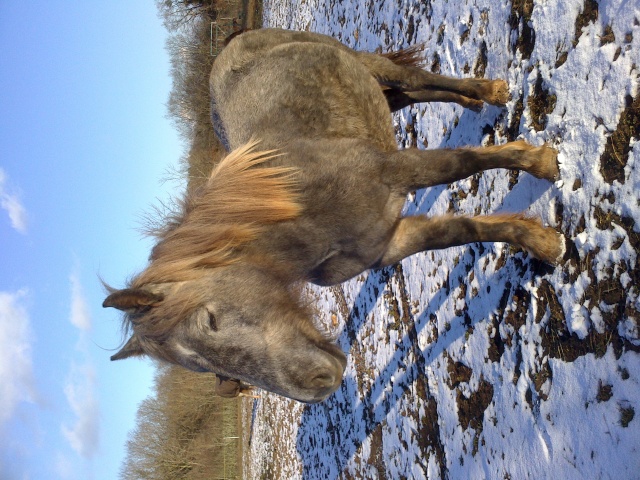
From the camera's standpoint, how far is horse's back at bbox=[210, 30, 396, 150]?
337 cm

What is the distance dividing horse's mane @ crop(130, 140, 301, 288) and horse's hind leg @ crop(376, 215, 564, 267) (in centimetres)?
87

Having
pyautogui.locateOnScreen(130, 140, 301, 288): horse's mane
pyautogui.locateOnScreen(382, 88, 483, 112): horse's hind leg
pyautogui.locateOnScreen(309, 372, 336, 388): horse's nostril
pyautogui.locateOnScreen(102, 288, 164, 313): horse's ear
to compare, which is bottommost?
pyautogui.locateOnScreen(309, 372, 336, 388): horse's nostril

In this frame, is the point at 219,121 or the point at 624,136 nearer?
the point at 624,136

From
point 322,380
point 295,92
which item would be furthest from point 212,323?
point 295,92

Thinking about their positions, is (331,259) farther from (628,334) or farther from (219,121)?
(219,121)

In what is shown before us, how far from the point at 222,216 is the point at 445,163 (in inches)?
57.8

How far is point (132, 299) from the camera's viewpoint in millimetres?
2436

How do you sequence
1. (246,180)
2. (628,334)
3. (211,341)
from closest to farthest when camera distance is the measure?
1. (211,341)
2. (628,334)
3. (246,180)

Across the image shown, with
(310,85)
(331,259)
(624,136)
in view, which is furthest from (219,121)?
(624,136)

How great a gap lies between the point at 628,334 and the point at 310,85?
2.69 meters

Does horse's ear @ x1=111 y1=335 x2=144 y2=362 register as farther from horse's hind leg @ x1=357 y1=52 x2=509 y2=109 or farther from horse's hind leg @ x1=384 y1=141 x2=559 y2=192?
horse's hind leg @ x1=357 y1=52 x2=509 y2=109

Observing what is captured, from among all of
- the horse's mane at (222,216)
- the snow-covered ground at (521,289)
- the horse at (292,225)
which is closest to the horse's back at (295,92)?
the horse at (292,225)

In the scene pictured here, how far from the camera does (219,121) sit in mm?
4512

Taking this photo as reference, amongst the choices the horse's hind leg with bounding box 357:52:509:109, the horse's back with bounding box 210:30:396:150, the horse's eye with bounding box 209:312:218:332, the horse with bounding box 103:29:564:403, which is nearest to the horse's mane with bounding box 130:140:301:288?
the horse with bounding box 103:29:564:403
